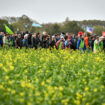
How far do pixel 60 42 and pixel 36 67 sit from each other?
7129mm

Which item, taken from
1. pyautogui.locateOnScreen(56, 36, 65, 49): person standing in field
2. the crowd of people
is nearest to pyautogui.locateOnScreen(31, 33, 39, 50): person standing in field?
the crowd of people

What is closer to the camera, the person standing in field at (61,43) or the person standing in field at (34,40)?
the person standing in field at (61,43)

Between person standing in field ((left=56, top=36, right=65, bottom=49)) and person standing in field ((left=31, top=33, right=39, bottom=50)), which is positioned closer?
person standing in field ((left=56, top=36, right=65, bottom=49))

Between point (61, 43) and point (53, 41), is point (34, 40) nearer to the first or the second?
point (53, 41)

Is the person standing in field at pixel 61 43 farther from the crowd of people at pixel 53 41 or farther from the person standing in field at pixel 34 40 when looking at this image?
the person standing in field at pixel 34 40

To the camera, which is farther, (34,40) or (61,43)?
(34,40)

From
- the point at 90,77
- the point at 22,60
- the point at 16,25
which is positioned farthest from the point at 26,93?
the point at 16,25

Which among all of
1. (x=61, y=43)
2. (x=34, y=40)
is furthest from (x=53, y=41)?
(x=61, y=43)

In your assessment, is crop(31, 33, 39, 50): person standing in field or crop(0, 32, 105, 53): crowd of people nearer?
crop(0, 32, 105, 53): crowd of people

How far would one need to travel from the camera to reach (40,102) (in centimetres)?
465

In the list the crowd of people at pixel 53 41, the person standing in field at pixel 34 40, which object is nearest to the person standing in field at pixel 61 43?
the crowd of people at pixel 53 41

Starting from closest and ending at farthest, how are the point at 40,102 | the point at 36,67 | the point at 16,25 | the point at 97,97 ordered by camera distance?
1. the point at 40,102
2. the point at 97,97
3. the point at 36,67
4. the point at 16,25

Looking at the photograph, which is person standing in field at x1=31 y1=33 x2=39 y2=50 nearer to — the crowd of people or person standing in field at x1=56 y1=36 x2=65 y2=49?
the crowd of people

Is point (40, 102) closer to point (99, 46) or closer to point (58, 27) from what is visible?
point (99, 46)
